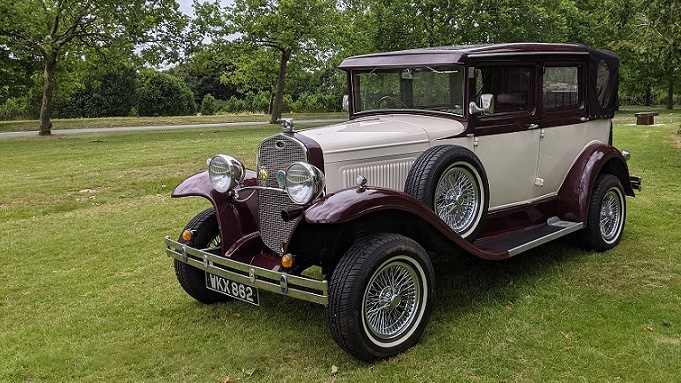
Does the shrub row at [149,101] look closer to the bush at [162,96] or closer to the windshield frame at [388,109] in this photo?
the bush at [162,96]

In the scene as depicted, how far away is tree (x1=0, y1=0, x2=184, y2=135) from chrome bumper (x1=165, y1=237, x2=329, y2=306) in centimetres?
→ 1881

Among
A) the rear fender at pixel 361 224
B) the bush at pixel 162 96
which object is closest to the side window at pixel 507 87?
the rear fender at pixel 361 224

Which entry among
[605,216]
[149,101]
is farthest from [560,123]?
[149,101]

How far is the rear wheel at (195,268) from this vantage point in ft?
15.8

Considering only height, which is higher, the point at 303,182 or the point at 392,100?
the point at 392,100

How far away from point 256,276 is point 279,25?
2190cm

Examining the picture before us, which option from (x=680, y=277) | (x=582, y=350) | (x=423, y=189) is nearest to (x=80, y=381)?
(x=423, y=189)

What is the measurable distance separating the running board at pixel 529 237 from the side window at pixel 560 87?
3.69 ft

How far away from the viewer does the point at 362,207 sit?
382 centimetres

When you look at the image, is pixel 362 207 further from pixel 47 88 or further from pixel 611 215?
pixel 47 88

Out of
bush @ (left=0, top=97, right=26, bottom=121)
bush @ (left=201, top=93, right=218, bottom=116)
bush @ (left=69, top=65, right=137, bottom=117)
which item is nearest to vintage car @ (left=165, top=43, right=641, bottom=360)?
bush @ (left=0, top=97, right=26, bottom=121)

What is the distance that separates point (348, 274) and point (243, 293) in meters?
0.85

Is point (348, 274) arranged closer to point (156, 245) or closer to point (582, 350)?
point (582, 350)

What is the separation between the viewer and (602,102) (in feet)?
20.8
